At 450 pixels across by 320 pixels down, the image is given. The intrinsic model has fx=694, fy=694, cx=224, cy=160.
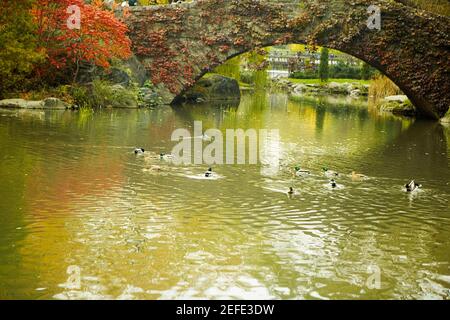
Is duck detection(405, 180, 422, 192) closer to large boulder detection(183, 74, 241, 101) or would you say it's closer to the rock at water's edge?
the rock at water's edge

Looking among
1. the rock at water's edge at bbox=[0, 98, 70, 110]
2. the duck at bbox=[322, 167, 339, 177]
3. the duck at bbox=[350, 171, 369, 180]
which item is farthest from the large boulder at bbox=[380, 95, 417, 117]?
the duck at bbox=[322, 167, 339, 177]

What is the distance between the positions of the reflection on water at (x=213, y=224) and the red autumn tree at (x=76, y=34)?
9.35 m

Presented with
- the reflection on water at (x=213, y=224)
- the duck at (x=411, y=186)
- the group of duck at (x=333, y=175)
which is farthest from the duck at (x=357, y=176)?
the duck at (x=411, y=186)

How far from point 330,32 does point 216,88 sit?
448 inches

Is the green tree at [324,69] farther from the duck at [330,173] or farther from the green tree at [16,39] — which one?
the duck at [330,173]

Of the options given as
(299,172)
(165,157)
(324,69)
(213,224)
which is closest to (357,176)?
(299,172)

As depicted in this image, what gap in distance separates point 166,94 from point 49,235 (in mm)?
21645

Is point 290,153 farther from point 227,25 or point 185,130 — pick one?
point 227,25

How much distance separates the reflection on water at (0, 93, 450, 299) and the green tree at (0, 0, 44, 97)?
783 centimetres

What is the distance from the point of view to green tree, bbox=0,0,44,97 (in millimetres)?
23438

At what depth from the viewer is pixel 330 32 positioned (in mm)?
27375

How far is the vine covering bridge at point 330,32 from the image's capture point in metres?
27.0

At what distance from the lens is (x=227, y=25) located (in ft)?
91.6
